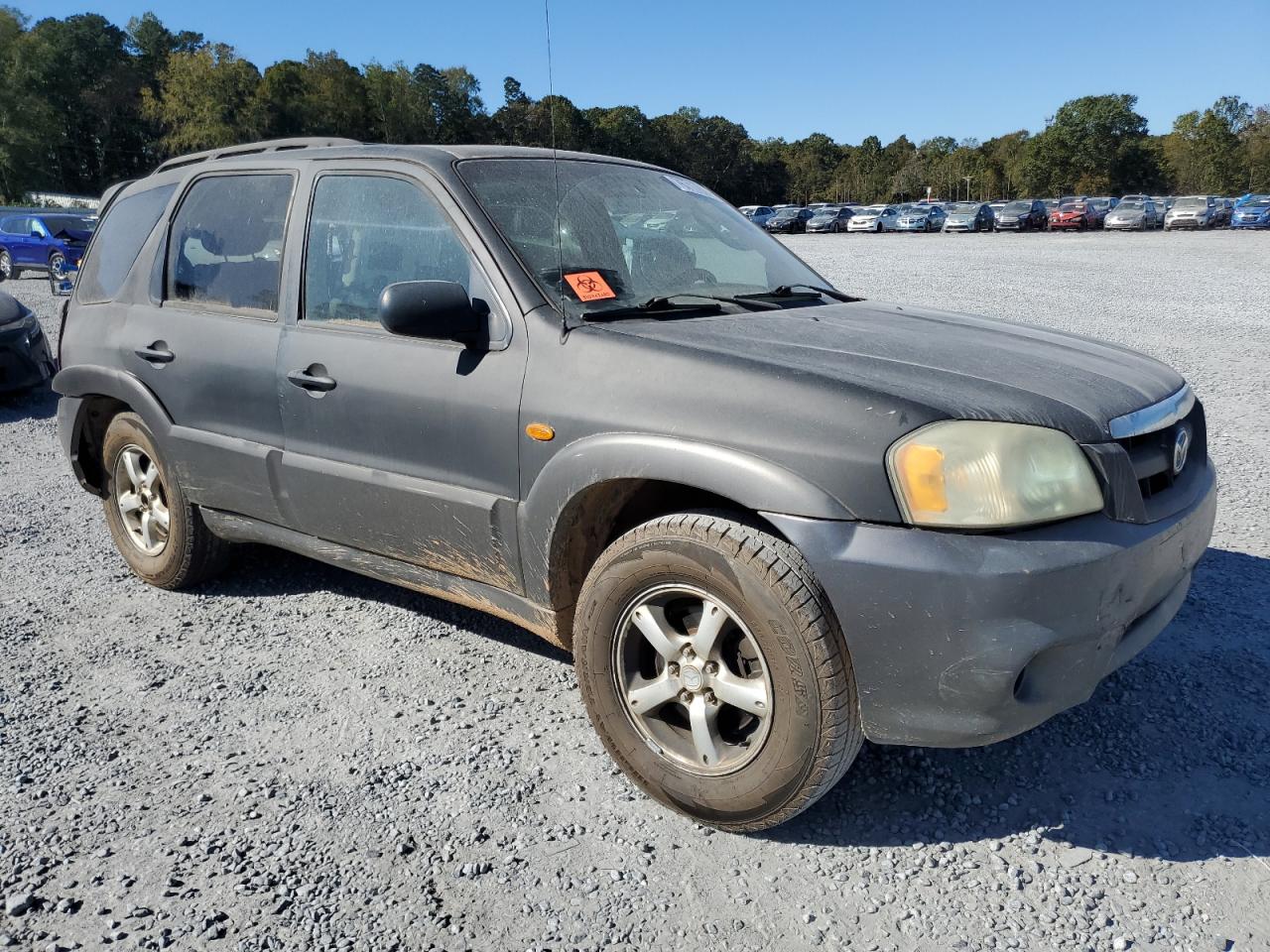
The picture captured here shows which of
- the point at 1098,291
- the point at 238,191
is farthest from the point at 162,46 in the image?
the point at 238,191

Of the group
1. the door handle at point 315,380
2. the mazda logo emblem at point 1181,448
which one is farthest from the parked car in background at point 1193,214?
the door handle at point 315,380

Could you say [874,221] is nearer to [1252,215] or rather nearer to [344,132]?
[1252,215]

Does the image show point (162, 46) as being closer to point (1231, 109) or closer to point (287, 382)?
point (1231, 109)

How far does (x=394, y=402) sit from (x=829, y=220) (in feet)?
163

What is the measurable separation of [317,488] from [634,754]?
1.52m

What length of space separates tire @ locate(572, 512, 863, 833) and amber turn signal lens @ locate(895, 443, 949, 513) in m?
0.31

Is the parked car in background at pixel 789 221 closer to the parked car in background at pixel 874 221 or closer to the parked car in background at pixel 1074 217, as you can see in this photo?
the parked car in background at pixel 874 221

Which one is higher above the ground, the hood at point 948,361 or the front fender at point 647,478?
the hood at point 948,361

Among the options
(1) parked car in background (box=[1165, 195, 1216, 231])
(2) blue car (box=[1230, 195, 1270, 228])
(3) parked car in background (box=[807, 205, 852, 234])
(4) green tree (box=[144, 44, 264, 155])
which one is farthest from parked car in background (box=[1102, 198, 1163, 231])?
(4) green tree (box=[144, 44, 264, 155])

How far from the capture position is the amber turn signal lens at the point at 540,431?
8.99 ft

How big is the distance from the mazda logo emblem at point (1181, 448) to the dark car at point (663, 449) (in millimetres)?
29

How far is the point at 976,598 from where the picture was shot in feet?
7.01

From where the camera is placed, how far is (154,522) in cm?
431

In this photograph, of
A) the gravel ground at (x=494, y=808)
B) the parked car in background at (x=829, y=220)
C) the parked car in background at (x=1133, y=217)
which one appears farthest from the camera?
the parked car in background at (x=829, y=220)
